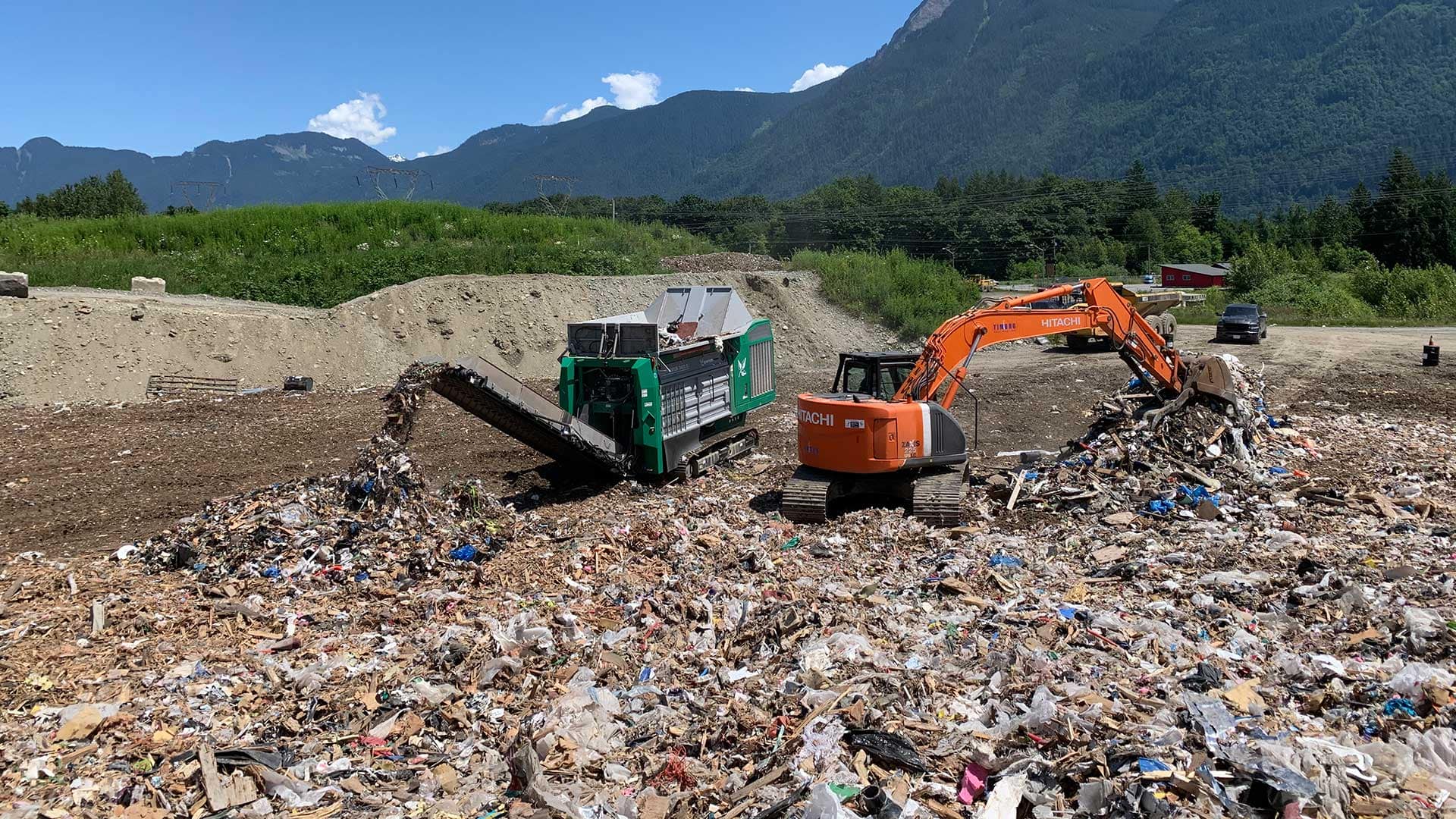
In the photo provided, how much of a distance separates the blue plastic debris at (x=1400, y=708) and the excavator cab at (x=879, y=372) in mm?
5856

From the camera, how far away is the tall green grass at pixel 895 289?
2845 cm

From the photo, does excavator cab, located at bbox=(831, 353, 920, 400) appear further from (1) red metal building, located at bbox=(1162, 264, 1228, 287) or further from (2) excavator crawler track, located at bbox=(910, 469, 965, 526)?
(1) red metal building, located at bbox=(1162, 264, 1228, 287)

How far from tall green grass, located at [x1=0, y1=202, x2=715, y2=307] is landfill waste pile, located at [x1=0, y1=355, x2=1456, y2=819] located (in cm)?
1634

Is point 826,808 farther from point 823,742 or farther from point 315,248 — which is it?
point 315,248

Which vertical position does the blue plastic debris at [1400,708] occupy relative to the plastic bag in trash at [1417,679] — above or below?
below

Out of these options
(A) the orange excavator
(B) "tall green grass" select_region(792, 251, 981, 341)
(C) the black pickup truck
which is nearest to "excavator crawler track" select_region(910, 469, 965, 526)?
(A) the orange excavator

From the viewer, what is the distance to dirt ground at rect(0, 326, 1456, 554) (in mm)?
11023

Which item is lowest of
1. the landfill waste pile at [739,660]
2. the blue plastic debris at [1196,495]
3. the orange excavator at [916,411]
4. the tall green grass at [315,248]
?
the blue plastic debris at [1196,495]

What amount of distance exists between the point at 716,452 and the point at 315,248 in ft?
64.5

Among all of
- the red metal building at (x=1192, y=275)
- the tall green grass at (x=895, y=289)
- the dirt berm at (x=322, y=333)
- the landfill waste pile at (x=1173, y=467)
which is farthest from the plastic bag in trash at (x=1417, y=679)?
the red metal building at (x=1192, y=275)

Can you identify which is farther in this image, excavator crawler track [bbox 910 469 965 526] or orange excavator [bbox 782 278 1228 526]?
orange excavator [bbox 782 278 1228 526]

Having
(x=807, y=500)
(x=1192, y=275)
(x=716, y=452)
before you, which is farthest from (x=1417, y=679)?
(x=1192, y=275)

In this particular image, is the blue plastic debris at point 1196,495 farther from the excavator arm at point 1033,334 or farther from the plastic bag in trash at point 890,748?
the plastic bag in trash at point 890,748

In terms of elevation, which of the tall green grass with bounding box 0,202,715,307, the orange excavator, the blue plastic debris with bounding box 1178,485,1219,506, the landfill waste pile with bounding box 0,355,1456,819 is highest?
the tall green grass with bounding box 0,202,715,307
